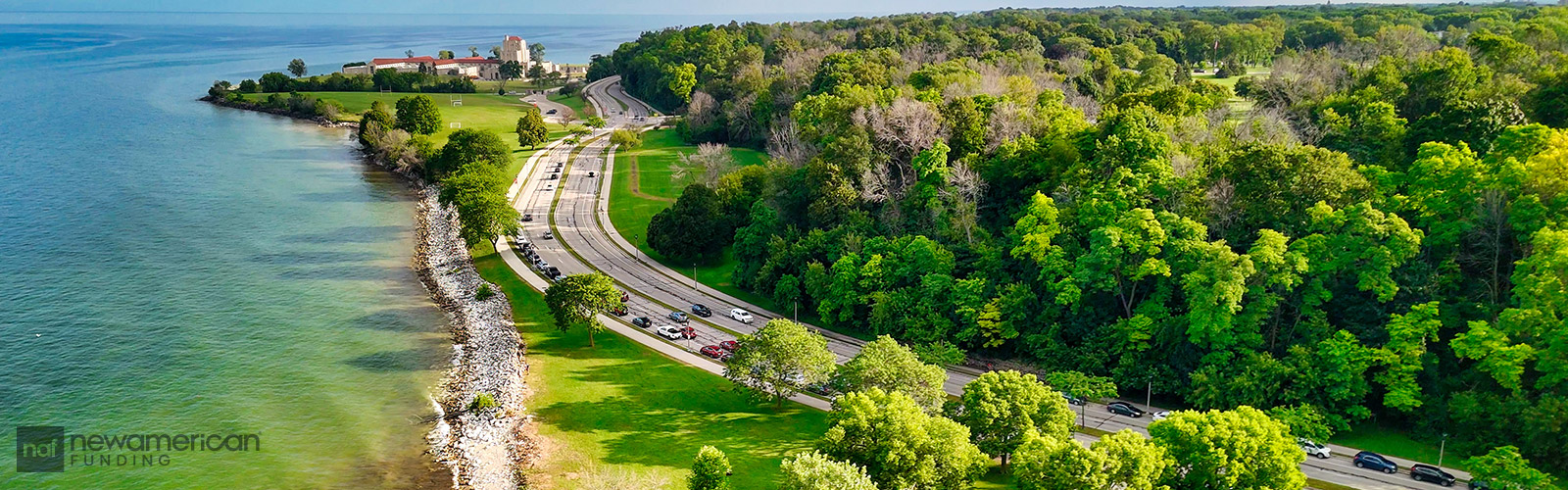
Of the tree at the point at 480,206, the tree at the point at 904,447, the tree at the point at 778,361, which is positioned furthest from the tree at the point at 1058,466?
the tree at the point at 480,206

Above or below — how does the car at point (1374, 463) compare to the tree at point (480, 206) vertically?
below

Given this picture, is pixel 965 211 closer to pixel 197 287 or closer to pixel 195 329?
pixel 195 329

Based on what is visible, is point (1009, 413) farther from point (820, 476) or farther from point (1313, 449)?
point (1313, 449)

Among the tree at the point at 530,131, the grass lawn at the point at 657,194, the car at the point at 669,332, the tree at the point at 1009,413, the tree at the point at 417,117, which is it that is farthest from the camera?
the tree at the point at 417,117

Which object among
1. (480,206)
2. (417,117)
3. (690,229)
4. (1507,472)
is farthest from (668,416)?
(417,117)

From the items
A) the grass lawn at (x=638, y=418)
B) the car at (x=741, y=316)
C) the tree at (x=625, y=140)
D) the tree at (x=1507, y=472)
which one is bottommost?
the grass lawn at (x=638, y=418)

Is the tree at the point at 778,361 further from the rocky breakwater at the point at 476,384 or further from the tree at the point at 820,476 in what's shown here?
the tree at the point at 820,476

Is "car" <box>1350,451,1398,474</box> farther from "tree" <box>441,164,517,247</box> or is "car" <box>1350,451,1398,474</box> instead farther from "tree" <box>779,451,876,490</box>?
"tree" <box>441,164,517,247</box>
